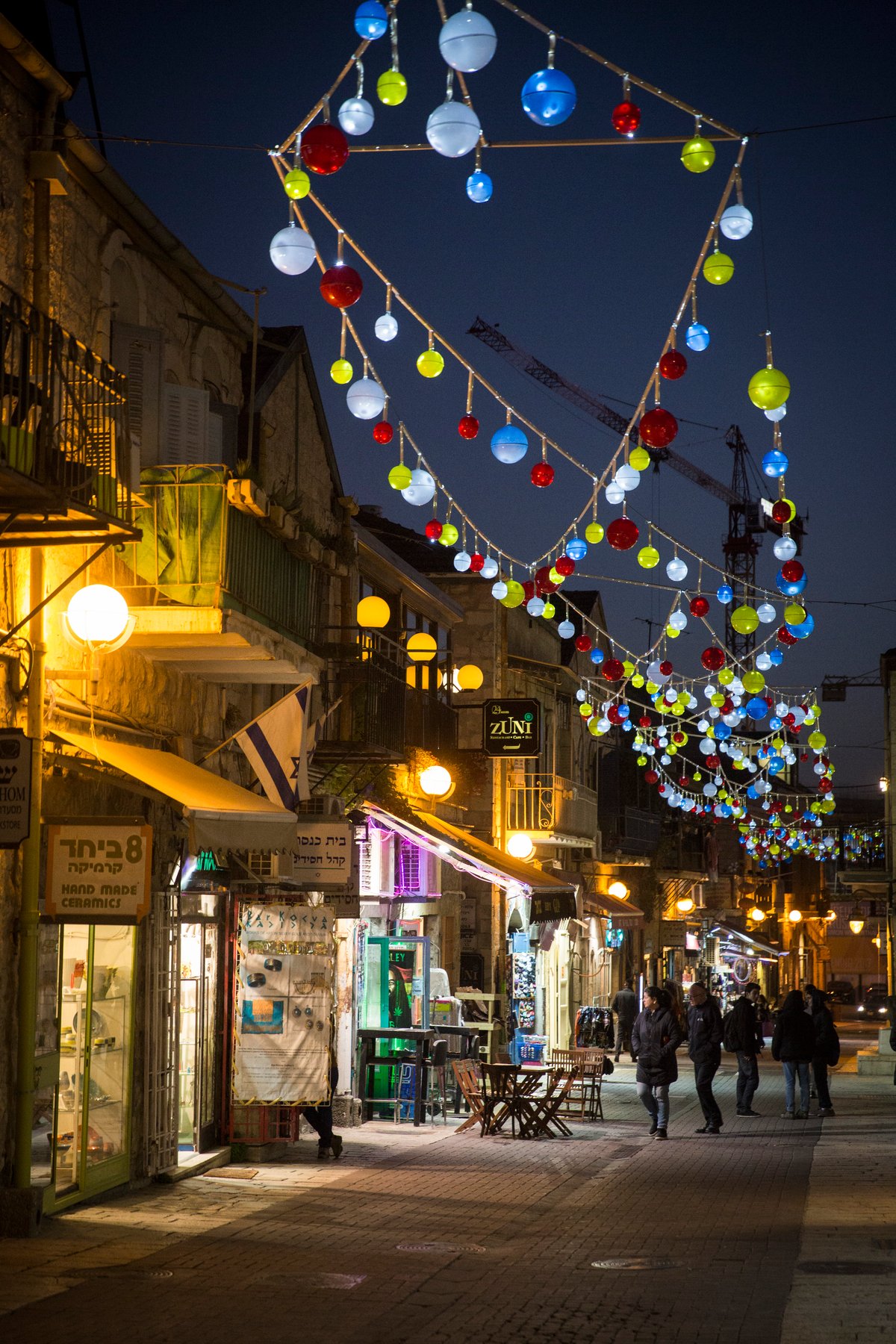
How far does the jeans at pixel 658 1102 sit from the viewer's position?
1853 cm

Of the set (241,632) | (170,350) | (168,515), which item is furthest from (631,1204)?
(170,350)

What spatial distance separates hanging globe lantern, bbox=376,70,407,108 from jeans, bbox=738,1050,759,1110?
1603 centimetres

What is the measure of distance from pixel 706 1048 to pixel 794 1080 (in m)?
2.53

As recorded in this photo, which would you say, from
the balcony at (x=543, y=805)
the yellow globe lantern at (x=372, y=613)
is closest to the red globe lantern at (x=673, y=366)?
the yellow globe lantern at (x=372, y=613)

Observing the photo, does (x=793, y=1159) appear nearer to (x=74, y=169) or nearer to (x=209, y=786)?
(x=209, y=786)

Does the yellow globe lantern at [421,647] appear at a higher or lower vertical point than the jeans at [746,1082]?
higher

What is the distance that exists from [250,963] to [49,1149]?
394 centimetres

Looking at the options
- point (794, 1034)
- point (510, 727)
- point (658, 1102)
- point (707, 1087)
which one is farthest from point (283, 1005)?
point (510, 727)

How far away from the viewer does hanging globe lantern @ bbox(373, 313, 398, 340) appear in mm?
11195

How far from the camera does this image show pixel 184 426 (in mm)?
13719

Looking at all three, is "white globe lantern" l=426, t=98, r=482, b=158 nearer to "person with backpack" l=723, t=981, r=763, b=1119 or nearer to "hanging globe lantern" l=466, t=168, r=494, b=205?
"hanging globe lantern" l=466, t=168, r=494, b=205

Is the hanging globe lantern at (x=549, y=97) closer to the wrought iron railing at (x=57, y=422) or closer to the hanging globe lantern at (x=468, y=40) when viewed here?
the hanging globe lantern at (x=468, y=40)

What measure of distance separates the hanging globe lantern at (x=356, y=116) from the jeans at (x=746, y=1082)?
15.8 meters

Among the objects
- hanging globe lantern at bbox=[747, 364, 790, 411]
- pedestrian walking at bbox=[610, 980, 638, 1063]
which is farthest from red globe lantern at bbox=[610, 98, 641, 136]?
pedestrian walking at bbox=[610, 980, 638, 1063]
